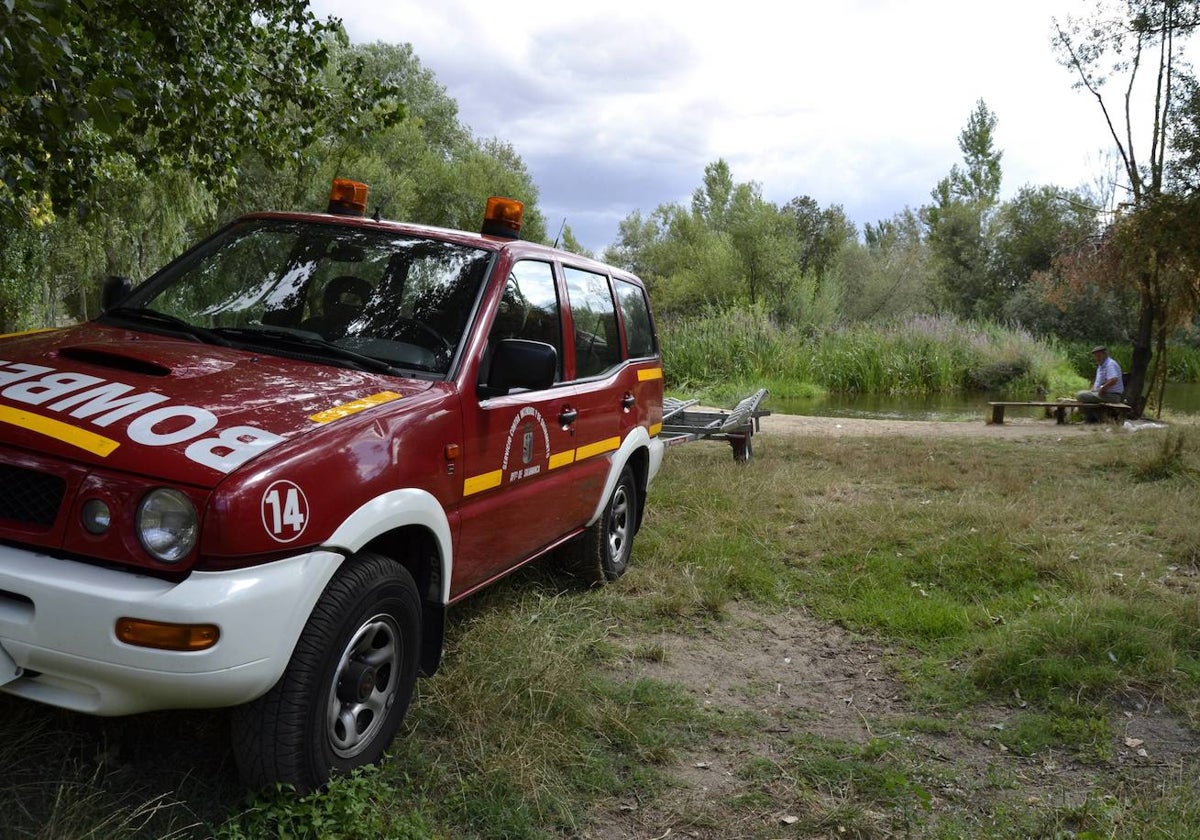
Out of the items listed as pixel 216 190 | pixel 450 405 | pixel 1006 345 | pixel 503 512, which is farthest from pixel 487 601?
pixel 1006 345

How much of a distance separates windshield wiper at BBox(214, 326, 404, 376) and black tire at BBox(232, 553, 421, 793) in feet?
2.69

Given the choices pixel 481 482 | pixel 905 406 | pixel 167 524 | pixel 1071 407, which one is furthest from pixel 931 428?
pixel 167 524

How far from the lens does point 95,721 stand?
10.6 ft

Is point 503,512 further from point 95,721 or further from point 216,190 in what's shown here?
point 216,190

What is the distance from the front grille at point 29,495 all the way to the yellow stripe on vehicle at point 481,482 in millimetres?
1382

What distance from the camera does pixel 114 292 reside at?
4.19 m

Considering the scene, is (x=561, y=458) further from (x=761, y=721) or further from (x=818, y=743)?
(x=818, y=743)

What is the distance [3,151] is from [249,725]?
418 cm

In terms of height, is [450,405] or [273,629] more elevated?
[450,405]

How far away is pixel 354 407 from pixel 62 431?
0.82 m

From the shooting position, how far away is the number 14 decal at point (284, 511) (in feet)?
8.45

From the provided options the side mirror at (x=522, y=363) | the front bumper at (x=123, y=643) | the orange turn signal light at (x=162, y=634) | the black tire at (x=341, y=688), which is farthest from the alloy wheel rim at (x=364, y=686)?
the side mirror at (x=522, y=363)

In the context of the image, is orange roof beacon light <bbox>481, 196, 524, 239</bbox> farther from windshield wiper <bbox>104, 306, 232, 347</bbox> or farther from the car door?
windshield wiper <bbox>104, 306, 232, 347</bbox>

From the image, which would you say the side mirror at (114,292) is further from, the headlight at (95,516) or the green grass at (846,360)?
the green grass at (846,360)
